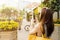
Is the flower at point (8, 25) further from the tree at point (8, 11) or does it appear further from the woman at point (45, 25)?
the woman at point (45, 25)

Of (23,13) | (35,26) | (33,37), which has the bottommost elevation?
(33,37)

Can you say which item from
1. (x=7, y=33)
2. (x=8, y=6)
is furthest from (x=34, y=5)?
(x=7, y=33)

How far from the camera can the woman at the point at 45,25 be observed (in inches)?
54.3

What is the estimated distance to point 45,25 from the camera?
1406 mm

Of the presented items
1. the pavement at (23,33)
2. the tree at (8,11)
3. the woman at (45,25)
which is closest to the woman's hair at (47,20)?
the woman at (45,25)

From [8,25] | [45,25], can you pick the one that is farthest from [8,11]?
[45,25]

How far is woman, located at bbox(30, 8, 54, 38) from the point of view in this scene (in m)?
1.38

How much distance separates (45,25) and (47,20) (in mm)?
54

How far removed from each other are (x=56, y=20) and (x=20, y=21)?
0.38 m

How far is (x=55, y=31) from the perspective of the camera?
56.4 inches

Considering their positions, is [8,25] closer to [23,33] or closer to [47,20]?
[23,33]

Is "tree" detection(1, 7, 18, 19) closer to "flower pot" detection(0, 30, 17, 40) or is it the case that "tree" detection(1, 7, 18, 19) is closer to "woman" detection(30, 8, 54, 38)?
"flower pot" detection(0, 30, 17, 40)

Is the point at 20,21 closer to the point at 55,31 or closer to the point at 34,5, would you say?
the point at 34,5

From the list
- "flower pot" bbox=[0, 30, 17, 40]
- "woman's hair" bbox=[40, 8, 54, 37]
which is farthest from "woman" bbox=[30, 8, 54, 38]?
"flower pot" bbox=[0, 30, 17, 40]
